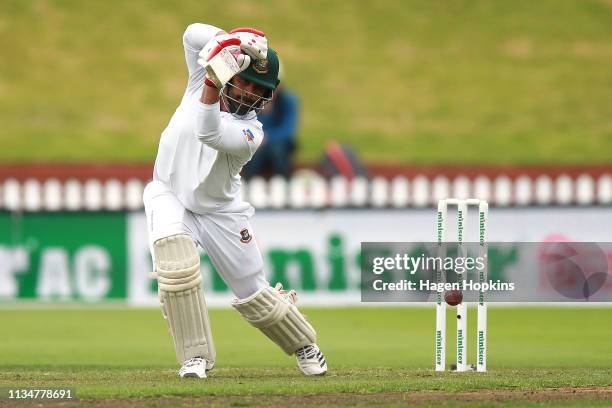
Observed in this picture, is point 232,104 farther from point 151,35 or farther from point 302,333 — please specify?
point 151,35

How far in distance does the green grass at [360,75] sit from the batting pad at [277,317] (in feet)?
47.4

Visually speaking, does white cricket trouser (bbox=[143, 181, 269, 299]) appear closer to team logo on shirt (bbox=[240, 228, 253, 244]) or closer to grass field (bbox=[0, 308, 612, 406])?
team logo on shirt (bbox=[240, 228, 253, 244])

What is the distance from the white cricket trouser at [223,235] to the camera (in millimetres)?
7867

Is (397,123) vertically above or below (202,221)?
above

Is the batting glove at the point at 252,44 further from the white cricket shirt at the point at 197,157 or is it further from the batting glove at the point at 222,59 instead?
the white cricket shirt at the point at 197,157

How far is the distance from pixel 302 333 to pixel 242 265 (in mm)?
542

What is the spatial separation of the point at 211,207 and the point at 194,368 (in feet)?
2.97

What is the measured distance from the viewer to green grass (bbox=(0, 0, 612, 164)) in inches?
941

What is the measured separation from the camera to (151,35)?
27.6 m

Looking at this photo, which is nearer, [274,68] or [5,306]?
[274,68]

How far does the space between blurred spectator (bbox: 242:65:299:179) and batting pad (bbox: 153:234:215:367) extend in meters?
11.2

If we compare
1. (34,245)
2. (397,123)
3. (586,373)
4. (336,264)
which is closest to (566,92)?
(397,123)

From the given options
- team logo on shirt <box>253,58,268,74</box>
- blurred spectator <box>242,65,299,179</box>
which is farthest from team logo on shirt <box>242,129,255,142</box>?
blurred spectator <box>242,65,299,179</box>

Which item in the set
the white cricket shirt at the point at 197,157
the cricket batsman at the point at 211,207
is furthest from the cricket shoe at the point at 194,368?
the white cricket shirt at the point at 197,157
